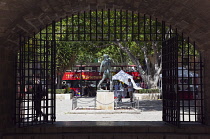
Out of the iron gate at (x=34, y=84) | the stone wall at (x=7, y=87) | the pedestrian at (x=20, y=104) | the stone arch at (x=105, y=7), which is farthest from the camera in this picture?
the iron gate at (x=34, y=84)

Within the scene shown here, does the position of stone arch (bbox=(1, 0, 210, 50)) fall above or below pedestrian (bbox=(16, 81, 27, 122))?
above

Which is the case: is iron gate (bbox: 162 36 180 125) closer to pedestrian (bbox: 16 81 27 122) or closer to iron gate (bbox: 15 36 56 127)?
iron gate (bbox: 15 36 56 127)

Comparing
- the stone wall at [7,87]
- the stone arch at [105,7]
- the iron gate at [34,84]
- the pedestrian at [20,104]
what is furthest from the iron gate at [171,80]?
the stone wall at [7,87]

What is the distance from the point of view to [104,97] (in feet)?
59.1

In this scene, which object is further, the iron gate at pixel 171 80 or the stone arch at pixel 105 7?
the iron gate at pixel 171 80

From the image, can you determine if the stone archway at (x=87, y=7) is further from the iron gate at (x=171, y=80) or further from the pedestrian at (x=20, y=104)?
the iron gate at (x=171, y=80)

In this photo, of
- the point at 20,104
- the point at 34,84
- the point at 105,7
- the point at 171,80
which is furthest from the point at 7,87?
the point at 171,80

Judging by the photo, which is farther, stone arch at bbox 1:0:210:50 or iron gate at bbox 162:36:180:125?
iron gate at bbox 162:36:180:125

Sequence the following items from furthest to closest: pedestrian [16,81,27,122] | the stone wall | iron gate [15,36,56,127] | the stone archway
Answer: iron gate [15,36,56,127], pedestrian [16,81,27,122], the stone wall, the stone archway

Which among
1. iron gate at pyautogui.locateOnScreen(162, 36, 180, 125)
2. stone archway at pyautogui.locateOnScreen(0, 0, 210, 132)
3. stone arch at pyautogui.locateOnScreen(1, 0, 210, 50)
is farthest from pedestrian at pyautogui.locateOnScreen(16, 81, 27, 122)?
iron gate at pyautogui.locateOnScreen(162, 36, 180, 125)

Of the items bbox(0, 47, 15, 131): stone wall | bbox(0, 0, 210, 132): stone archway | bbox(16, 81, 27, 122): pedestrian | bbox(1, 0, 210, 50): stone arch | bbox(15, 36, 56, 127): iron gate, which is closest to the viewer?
bbox(0, 0, 210, 132): stone archway

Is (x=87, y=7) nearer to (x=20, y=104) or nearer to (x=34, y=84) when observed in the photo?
(x=34, y=84)

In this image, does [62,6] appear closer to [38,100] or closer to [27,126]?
[38,100]

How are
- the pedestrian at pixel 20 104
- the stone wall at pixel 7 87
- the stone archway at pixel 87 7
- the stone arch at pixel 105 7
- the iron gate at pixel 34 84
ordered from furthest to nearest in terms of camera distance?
the iron gate at pixel 34 84 < the pedestrian at pixel 20 104 < the stone wall at pixel 7 87 < the stone arch at pixel 105 7 < the stone archway at pixel 87 7
